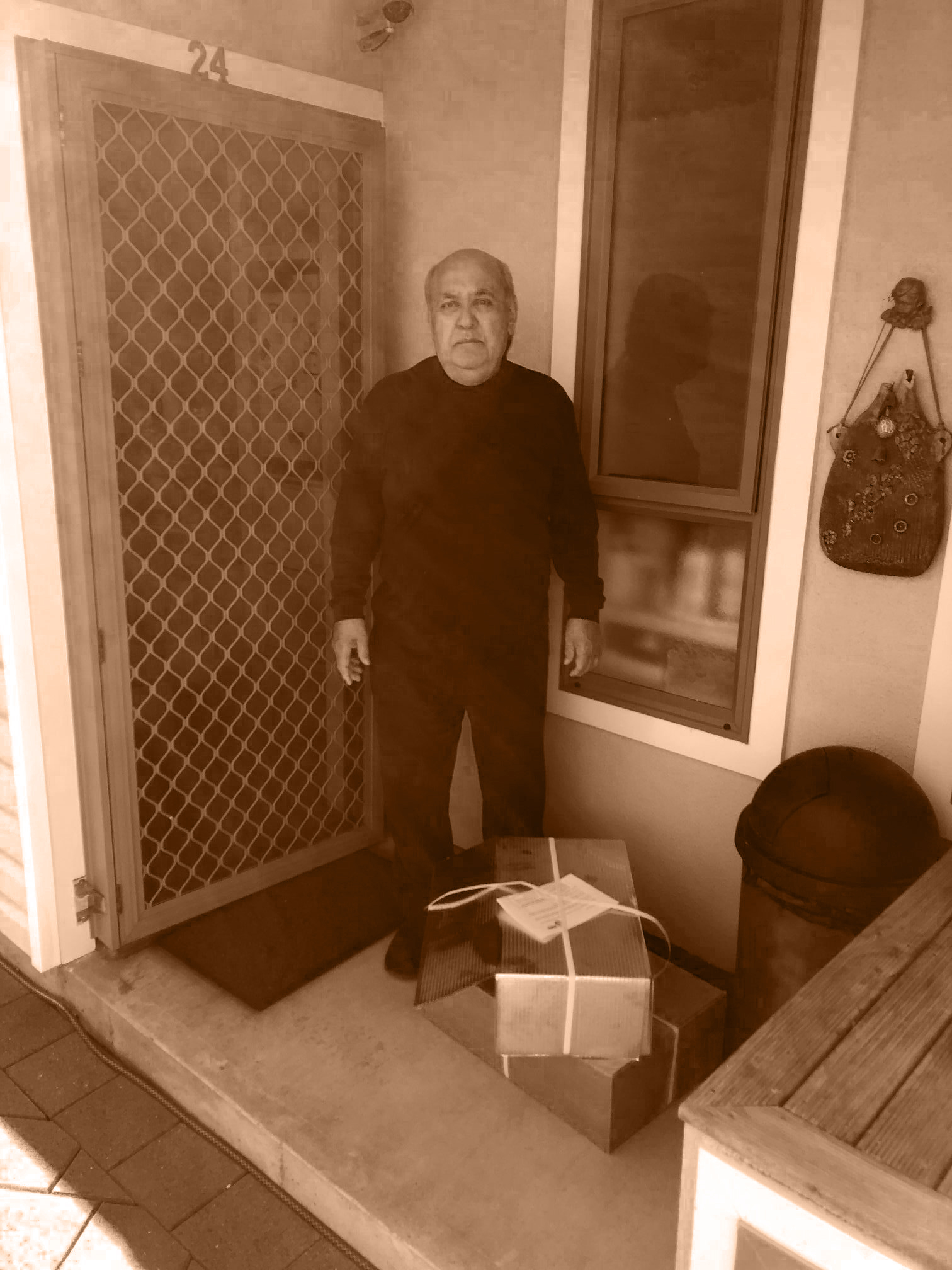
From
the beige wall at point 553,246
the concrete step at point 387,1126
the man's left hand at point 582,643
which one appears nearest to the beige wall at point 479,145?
the beige wall at point 553,246

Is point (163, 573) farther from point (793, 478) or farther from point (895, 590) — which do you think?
point (895, 590)

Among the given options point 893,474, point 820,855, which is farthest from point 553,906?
point 893,474

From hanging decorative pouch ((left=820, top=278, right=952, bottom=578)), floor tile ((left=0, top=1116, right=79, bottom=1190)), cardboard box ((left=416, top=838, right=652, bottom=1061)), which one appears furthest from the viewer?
floor tile ((left=0, top=1116, right=79, bottom=1190))

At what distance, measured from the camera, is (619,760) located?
2678 millimetres

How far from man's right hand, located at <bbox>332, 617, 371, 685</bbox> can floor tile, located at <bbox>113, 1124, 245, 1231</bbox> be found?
1.10 meters

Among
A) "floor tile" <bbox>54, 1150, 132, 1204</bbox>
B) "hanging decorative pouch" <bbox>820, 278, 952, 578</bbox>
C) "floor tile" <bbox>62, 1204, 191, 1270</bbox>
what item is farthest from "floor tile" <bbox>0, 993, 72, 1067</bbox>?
"hanging decorative pouch" <bbox>820, 278, 952, 578</bbox>

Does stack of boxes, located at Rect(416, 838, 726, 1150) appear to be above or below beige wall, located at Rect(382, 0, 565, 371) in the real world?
below

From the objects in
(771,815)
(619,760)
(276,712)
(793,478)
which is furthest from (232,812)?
(793,478)

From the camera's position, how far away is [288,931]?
2.76m

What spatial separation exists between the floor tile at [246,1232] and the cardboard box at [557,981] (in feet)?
1.92

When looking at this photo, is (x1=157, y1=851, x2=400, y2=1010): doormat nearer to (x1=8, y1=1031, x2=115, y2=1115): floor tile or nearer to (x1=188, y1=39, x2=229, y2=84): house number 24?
(x1=8, y1=1031, x2=115, y2=1115): floor tile

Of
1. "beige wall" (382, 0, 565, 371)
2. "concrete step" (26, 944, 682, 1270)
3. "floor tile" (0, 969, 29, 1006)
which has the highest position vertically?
"beige wall" (382, 0, 565, 371)

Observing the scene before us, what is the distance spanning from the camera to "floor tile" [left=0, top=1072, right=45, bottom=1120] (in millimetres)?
2250

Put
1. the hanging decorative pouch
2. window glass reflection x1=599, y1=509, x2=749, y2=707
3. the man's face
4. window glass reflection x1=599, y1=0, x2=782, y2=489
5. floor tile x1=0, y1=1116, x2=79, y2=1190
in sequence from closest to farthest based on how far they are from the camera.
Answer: the hanging decorative pouch
floor tile x1=0, y1=1116, x2=79, y2=1190
window glass reflection x1=599, y1=0, x2=782, y2=489
the man's face
window glass reflection x1=599, y1=509, x2=749, y2=707
